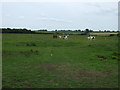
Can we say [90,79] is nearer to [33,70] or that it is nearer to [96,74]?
[96,74]

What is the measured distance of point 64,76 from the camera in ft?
26.8

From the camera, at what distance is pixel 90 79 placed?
779 centimetres

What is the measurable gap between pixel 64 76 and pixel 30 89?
209 centimetres

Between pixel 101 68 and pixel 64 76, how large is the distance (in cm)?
257

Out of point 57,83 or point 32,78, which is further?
point 32,78

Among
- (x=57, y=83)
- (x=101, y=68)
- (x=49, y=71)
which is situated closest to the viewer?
(x=57, y=83)

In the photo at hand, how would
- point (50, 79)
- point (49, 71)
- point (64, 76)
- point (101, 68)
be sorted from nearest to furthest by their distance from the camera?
point (50, 79)
point (64, 76)
point (49, 71)
point (101, 68)

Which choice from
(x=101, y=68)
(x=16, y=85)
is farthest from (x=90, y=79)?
(x=16, y=85)

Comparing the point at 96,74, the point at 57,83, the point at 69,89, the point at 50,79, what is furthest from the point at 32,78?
the point at 96,74

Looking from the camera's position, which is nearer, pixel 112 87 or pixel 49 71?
pixel 112 87

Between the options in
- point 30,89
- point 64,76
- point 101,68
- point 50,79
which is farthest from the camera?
point 101,68

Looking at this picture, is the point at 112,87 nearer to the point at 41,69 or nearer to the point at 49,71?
the point at 49,71

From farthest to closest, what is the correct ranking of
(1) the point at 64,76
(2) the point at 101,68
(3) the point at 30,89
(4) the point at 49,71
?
(2) the point at 101,68, (4) the point at 49,71, (1) the point at 64,76, (3) the point at 30,89

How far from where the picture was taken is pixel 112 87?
6.82 metres
